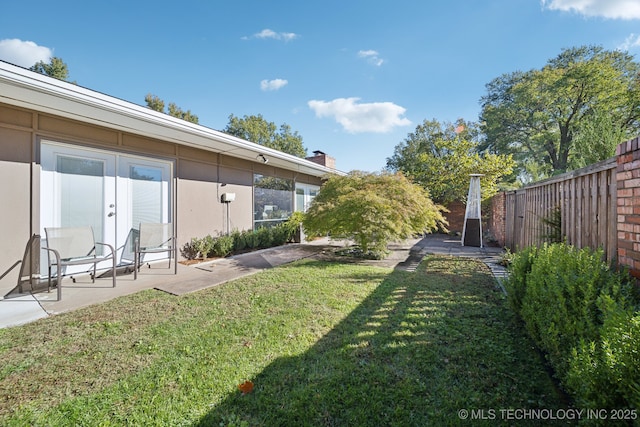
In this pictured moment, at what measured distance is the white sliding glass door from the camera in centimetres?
436

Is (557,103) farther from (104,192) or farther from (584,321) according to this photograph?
(104,192)

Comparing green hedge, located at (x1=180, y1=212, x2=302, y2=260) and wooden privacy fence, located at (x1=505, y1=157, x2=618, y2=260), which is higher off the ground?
wooden privacy fence, located at (x1=505, y1=157, x2=618, y2=260)

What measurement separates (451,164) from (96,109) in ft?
45.3

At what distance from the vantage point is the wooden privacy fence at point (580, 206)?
2.70 meters

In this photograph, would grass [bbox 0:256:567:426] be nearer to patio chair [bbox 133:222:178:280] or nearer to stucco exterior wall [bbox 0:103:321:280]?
patio chair [bbox 133:222:178:280]

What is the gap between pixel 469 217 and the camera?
9.24 meters

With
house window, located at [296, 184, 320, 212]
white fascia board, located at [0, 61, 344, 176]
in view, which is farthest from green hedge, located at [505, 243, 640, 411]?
house window, located at [296, 184, 320, 212]

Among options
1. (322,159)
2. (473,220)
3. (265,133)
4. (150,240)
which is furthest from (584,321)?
(265,133)

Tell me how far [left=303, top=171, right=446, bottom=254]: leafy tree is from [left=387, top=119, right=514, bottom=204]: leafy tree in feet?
16.9

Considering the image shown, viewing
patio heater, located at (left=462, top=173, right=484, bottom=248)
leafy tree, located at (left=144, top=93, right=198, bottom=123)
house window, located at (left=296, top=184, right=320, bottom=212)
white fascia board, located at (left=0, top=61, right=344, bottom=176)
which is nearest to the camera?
white fascia board, located at (left=0, top=61, right=344, bottom=176)

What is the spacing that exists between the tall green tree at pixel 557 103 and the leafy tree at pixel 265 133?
1963 cm

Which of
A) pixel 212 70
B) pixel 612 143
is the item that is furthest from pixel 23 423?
pixel 212 70

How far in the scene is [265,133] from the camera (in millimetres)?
31234

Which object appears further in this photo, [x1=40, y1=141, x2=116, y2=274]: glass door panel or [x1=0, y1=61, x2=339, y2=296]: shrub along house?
[x1=40, y1=141, x2=116, y2=274]: glass door panel
